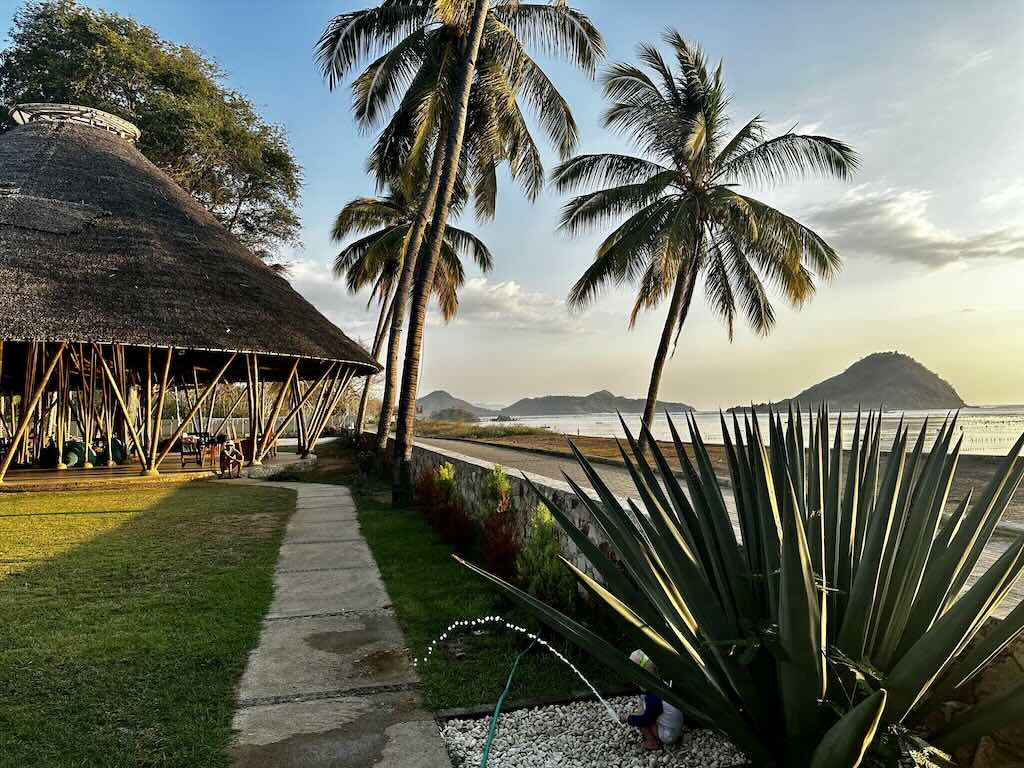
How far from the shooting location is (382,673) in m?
3.55

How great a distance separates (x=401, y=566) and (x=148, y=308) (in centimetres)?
829

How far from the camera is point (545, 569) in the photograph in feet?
14.2

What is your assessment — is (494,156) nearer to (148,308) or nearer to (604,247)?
(604,247)

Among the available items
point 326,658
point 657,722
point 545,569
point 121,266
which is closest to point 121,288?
point 121,266

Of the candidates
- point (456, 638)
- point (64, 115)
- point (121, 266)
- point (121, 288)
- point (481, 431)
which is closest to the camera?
point (456, 638)

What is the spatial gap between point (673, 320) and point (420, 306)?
6623mm

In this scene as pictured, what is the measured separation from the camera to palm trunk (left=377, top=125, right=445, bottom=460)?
1239cm

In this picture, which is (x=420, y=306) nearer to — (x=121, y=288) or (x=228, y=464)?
(x=121, y=288)

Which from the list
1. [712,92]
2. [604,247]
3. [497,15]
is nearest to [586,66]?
[497,15]

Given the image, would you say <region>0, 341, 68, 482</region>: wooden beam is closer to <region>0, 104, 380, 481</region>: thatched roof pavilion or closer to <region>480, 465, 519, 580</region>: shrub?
<region>0, 104, 380, 481</region>: thatched roof pavilion

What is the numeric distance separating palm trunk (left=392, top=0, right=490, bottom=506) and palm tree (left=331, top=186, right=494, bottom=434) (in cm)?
1281

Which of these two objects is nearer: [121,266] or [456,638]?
[456,638]

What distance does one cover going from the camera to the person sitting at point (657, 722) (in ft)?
8.70

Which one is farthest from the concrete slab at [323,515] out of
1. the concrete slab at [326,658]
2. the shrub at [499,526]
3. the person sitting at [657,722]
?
the person sitting at [657,722]
